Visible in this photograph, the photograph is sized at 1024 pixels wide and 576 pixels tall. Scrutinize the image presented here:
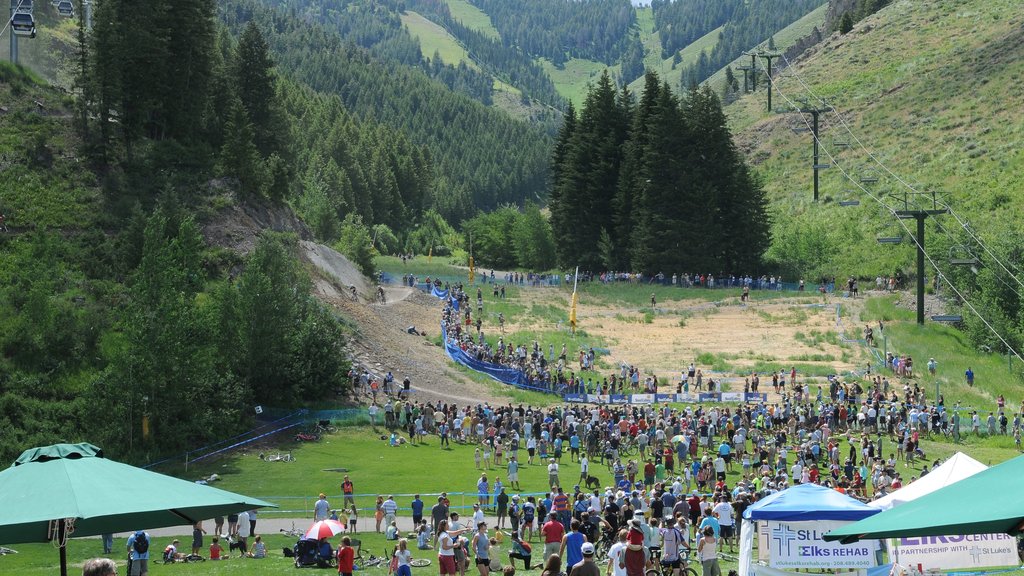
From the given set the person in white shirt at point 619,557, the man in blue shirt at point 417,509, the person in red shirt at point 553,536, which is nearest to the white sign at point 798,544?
the person in white shirt at point 619,557

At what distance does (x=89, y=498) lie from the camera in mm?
10617

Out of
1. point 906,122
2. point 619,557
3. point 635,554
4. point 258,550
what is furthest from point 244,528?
point 906,122

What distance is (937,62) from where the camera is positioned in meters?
120

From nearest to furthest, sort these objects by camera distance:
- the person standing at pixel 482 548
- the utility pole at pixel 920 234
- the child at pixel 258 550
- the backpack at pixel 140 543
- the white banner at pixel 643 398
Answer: the backpack at pixel 140 543 < the person standing at pixel 482 548 < the child at pixel 258 550 < the white banner at pixel 643 398 < the utility pole at pixel 920 234

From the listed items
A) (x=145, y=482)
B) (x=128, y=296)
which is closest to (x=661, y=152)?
(x=128, y=296)

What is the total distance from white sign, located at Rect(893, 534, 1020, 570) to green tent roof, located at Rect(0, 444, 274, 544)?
10.2 meters

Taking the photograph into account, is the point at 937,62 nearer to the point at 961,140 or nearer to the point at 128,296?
the point at 961,140

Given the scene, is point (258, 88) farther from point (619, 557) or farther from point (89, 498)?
point (89, 498)

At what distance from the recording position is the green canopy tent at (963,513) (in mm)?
8961

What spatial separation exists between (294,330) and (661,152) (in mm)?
42393

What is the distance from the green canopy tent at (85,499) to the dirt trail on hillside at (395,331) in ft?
119

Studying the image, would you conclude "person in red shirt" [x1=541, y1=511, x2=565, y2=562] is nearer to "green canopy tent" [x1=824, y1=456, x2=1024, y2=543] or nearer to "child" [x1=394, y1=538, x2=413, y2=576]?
"child" [x1=394, y1=538, x2=413, y2=576]

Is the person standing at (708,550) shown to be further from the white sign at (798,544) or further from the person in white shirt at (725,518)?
the person in white shirt at (725,518)

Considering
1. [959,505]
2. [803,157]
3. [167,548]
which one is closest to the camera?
[959,505]
